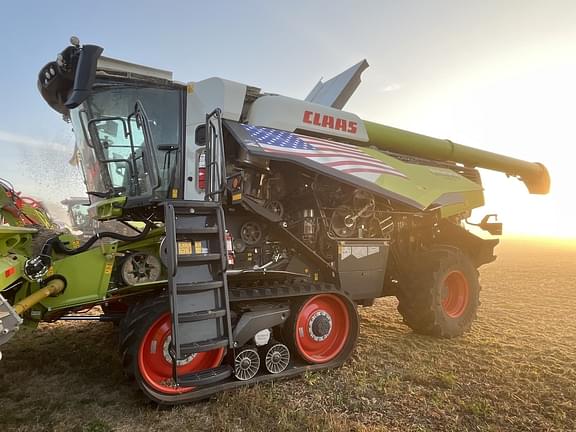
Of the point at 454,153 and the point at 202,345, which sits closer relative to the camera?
the point at 202,345

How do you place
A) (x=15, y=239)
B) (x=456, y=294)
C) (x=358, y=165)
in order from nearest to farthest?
(x=15, y=239), (x=358, y=165), (x=456, y=294)

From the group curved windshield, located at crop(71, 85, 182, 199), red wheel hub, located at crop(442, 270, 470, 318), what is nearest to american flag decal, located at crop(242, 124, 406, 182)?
curved windshield, located at crop(71, 85, 182, 199)

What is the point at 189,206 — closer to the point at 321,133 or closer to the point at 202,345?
the point at 202,345

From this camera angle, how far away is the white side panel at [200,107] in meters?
3.87

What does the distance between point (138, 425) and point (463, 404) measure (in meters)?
2.47

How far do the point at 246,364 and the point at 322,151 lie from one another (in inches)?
87.5

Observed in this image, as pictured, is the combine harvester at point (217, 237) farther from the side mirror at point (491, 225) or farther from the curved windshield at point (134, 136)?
the side mirror at point (491, 225)

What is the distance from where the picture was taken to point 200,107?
401 centimetres

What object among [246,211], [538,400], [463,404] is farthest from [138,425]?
[538,400]

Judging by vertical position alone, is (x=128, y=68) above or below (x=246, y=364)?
above

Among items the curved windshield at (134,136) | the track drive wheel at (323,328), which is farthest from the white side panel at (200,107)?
the track drive wheel at (323,328)

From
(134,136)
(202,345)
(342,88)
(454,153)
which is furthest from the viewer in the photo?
(454,153)

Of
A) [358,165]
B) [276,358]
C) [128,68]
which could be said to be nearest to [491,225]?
[358,165]

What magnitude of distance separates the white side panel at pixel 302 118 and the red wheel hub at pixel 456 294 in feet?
7.70
